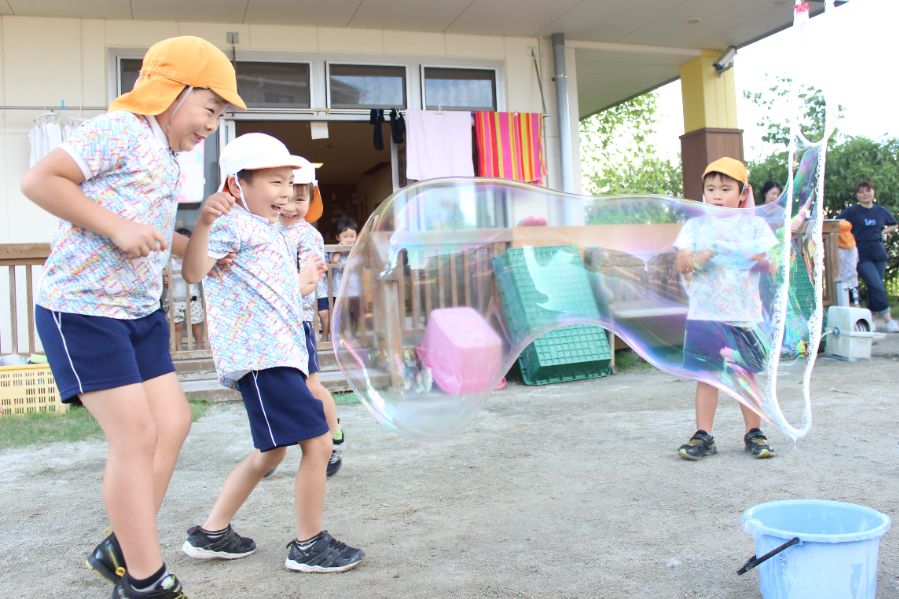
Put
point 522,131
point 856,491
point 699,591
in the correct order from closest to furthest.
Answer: point 699,591 → point 856,491 → point 522,131

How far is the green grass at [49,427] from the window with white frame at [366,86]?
395cm

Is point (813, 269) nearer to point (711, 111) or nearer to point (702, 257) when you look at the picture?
point (702, 257)

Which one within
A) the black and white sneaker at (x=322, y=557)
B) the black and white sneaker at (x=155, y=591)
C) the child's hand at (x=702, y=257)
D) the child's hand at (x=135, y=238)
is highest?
the child's hand at (x=135, y=238)

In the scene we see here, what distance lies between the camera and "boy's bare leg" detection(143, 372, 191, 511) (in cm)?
240

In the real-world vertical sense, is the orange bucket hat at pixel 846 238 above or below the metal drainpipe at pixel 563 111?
below

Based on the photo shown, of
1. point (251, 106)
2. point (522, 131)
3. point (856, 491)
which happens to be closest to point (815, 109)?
point (522, 131)

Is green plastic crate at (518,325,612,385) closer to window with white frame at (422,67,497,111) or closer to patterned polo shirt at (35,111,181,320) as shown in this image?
window with white frame at (422,67,497,111)

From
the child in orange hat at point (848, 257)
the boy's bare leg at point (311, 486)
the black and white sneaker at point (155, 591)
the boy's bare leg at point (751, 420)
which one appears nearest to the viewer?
the black and white sneaker at point (155, 591)

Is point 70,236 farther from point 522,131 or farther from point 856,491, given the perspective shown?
point 522,131

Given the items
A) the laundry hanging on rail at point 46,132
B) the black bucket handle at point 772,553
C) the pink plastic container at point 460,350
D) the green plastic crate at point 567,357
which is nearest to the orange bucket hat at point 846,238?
the green plastic crate at point 567,357

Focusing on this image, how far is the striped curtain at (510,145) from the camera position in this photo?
8953 millimetres

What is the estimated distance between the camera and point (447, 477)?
3828 mm

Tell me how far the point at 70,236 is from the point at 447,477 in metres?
2.18

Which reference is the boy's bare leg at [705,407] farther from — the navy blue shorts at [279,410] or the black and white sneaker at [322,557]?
the navy blue shorts at [279,410]
